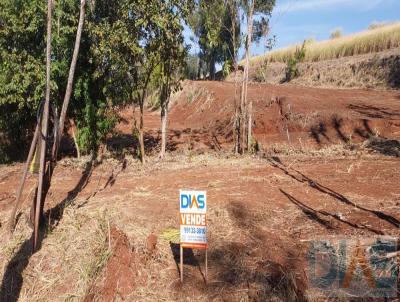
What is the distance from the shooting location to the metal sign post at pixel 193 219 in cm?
483

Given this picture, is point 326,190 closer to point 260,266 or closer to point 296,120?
point 260,266

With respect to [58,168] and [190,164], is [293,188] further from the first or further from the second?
[58,168]

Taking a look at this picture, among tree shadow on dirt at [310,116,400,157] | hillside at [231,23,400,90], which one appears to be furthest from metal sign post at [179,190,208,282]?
hillside at [231,23,400,90]

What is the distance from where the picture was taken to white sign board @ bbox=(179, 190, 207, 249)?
483cm

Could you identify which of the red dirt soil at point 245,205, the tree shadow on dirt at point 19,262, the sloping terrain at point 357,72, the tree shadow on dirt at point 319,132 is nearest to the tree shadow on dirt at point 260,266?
the red dirt soil at point 245,205

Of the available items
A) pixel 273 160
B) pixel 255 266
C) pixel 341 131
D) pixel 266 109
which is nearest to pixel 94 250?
pixel 255 266

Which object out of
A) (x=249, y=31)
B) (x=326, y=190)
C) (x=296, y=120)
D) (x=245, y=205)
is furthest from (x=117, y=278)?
(x=296, y=120)

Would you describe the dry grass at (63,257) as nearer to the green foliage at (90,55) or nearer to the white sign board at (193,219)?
the white sign board at (193,219)

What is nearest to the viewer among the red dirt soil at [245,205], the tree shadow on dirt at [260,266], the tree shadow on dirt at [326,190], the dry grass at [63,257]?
the tree shadow on dirt at [260,266]

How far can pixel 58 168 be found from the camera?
36.6ft

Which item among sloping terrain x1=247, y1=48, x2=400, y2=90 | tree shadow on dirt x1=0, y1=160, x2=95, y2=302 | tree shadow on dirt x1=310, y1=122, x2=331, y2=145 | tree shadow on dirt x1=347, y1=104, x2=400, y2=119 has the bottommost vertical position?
tree shadow on dirt x1=0, y1=160, x2=95, y2=302

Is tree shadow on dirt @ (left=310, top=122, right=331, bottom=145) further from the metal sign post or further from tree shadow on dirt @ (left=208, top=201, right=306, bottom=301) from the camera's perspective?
the metal sign post

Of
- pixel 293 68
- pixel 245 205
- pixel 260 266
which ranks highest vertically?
pixel 293 68

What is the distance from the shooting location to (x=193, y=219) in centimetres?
487
